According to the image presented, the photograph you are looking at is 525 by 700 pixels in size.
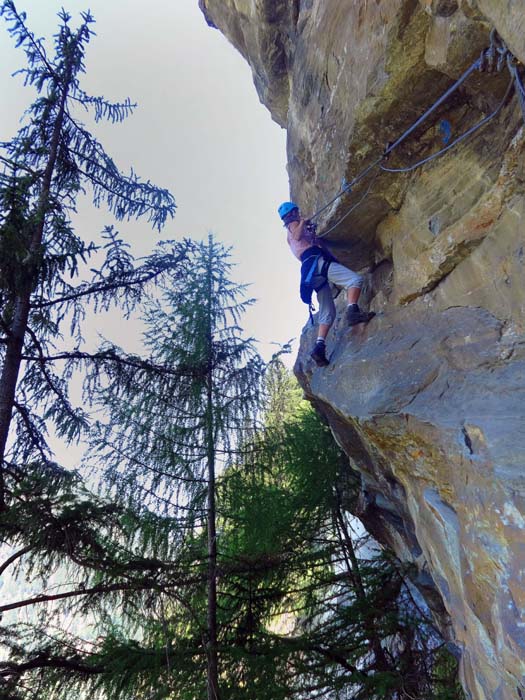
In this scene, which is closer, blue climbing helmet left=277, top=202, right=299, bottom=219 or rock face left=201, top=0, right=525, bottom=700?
rock face left=201, top=0, right=525, bottom=700

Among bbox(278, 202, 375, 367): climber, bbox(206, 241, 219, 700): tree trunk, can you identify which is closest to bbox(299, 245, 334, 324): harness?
bbox(278, 202, 375, 367): climber

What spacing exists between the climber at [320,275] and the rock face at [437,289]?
0.26 m

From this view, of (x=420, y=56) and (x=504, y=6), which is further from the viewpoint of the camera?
(x=420, y=56)

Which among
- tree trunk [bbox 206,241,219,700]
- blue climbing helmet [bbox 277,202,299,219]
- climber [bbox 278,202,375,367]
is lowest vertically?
tree trunk [bbox 206,241,219,700]

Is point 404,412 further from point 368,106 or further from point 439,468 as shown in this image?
point 368,106

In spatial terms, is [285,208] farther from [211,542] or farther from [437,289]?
[211,542]

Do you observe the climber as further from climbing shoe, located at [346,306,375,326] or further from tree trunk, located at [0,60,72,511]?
tree trunk, located at [0,60,72,511]

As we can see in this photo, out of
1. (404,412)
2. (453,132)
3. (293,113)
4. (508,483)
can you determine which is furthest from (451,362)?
(293,113)

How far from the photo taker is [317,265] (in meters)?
5.97

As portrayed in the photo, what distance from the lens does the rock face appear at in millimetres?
2926

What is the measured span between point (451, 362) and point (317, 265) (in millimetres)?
2588

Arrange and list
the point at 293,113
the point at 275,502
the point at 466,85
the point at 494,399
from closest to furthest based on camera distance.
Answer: the point at 494,399 < the point at 466,85 < the point at 275,502 < the point at 293,113

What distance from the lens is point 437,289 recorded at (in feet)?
15.4

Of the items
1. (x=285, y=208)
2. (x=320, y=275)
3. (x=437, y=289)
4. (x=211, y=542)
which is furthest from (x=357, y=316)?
(x=211, y=542)
